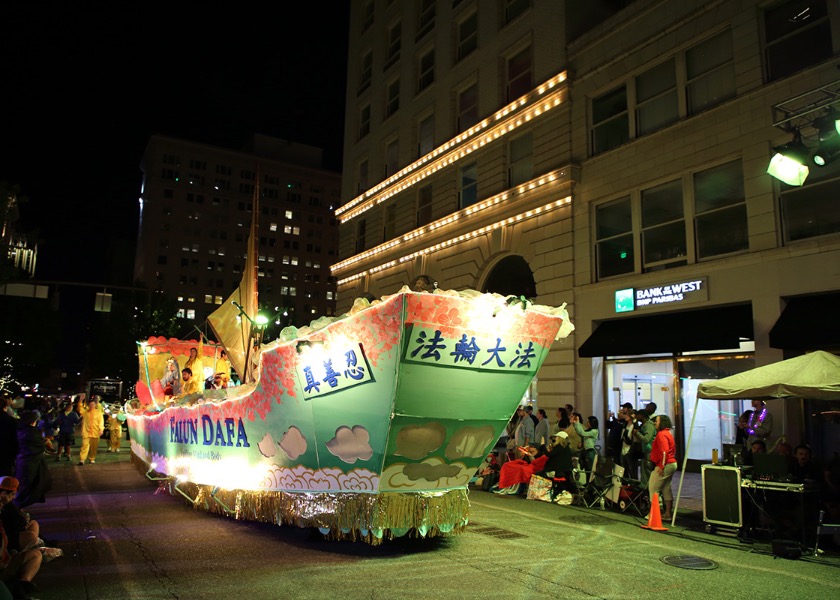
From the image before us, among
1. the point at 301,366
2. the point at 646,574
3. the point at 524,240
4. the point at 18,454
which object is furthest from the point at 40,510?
the point at 524,240

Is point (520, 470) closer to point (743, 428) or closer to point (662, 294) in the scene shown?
point (743, 428)

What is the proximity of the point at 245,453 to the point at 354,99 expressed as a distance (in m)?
27.5

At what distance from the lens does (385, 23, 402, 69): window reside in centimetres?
2922

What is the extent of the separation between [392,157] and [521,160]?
9.93 m

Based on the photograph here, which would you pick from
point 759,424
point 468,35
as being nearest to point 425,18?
point 468,35

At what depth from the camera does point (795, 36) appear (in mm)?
13211

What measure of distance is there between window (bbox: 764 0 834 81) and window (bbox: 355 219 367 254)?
65.6ft

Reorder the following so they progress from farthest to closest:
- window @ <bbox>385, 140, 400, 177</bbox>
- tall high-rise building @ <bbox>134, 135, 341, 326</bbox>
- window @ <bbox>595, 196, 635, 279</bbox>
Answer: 1. tall high-rise building @ <bbox>134, 135, 341, 326</bbox>
2. window @ <bbox>385, 140, 400, 177</bbox>
3. window @ <bbox>595, 196, 635, 279</bbox>

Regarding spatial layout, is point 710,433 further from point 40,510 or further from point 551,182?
point 40,510

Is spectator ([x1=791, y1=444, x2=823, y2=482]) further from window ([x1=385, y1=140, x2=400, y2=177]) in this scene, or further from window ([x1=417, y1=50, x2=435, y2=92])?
window ([x1=385, y1=140, x2=400, y2=177])

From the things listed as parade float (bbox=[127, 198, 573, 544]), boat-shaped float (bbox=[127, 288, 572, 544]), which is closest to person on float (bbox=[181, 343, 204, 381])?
parade float (bbox=[127, 198, 573, 544])

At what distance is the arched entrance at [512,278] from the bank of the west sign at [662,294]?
3683 millimetres

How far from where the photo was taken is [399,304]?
664cm

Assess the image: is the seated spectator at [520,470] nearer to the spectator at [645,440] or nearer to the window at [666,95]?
the spectator at [645,440]
